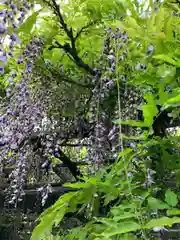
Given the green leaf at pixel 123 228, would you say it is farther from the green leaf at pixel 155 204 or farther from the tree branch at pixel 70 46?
the tree branch at pixel 70 46

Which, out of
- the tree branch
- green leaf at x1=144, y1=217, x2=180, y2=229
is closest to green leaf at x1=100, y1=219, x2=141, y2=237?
green leaf at x1=144, y1=217, x2=180, y2=229

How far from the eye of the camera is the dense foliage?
101 centimetres

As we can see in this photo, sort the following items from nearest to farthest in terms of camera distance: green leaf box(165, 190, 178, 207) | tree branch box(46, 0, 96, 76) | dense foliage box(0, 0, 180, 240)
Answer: green leaf box(165, 190, 178, 207), dense foliage box(0, 0, 180, 240), tree branch box(46, 0, 96, 76)

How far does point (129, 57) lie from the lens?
1.44 meters

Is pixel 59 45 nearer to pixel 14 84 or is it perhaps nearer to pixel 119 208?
pixel 14 84

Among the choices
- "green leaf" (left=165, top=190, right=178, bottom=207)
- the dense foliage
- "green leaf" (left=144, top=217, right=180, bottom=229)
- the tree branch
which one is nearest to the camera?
"green leaf" (left=144, top=217, right=180, bottom=229)

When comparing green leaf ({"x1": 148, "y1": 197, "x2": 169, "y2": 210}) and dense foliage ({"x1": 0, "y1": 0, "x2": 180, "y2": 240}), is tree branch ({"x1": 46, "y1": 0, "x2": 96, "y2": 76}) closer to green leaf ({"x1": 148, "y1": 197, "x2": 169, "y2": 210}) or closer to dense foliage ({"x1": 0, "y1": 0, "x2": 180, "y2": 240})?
dense foliage ({"x1": 0, "y1": 0, "x2": 180, "y2": 240})

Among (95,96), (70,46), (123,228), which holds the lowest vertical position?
(123,228)

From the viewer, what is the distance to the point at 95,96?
1.51 meters

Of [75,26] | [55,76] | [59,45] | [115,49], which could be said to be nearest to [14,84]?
[55,76]

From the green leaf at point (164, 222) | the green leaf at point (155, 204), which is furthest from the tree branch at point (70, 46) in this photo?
the green leaf at point (164, 222)

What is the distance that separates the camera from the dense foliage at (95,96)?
3.31 feet

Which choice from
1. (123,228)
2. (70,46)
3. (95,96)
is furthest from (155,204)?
(70,46)

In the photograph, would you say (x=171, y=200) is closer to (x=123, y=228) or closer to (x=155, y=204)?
(x=155, y=204)
